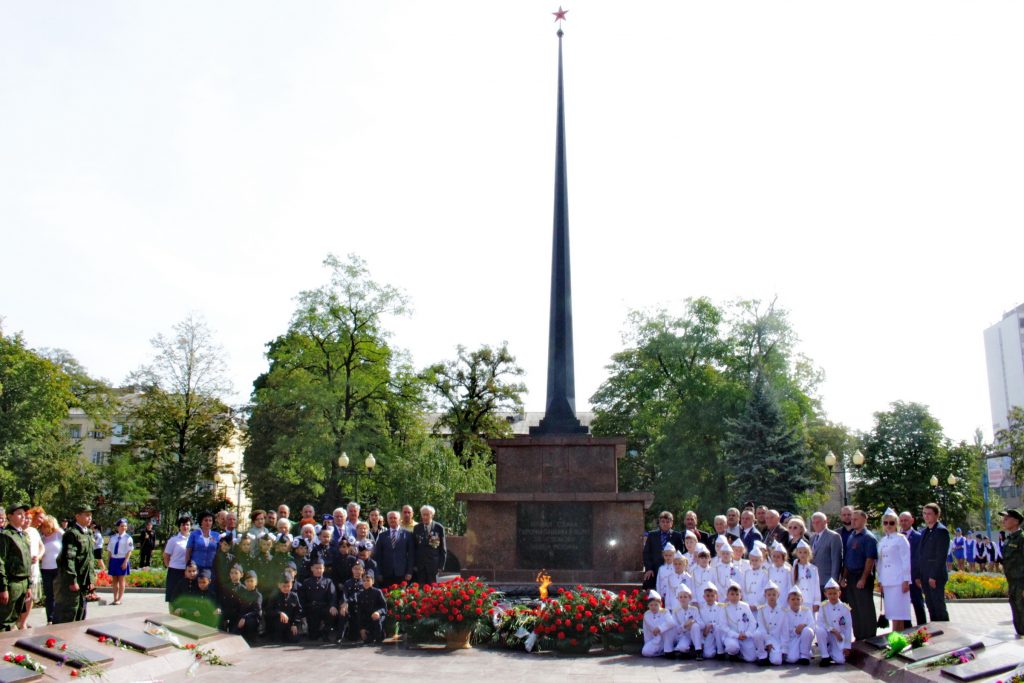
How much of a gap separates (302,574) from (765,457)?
23750 millimetres

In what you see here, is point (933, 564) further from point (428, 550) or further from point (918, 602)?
point (428, 550)

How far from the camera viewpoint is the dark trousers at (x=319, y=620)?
10883 millimetres

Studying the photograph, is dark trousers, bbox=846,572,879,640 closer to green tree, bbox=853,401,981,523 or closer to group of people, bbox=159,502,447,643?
group of people, bbox=159,502,447,643

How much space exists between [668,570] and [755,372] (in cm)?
2763

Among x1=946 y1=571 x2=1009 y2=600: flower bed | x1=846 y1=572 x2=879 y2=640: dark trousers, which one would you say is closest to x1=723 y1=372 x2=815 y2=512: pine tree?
x1=946 y1=571 x2=1009 y2=600: flower bed

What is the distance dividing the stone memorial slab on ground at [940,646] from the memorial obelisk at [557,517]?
5.19 metres

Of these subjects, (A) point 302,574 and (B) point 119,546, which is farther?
(B) point 119,546

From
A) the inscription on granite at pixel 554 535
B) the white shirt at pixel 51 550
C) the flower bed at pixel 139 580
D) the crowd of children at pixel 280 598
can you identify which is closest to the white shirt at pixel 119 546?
the flower bed at pixel 139 580

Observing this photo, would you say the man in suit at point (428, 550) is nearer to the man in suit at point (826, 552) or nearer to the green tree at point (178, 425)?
the man in suit at point (826, 552)

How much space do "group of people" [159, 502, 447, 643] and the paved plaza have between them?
1.45 ft

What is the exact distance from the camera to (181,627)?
9539mm

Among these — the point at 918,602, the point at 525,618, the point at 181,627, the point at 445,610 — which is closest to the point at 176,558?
the point at 181,627

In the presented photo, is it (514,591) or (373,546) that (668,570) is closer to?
(514,591)

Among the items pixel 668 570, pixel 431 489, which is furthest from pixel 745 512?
pixel 431 489
